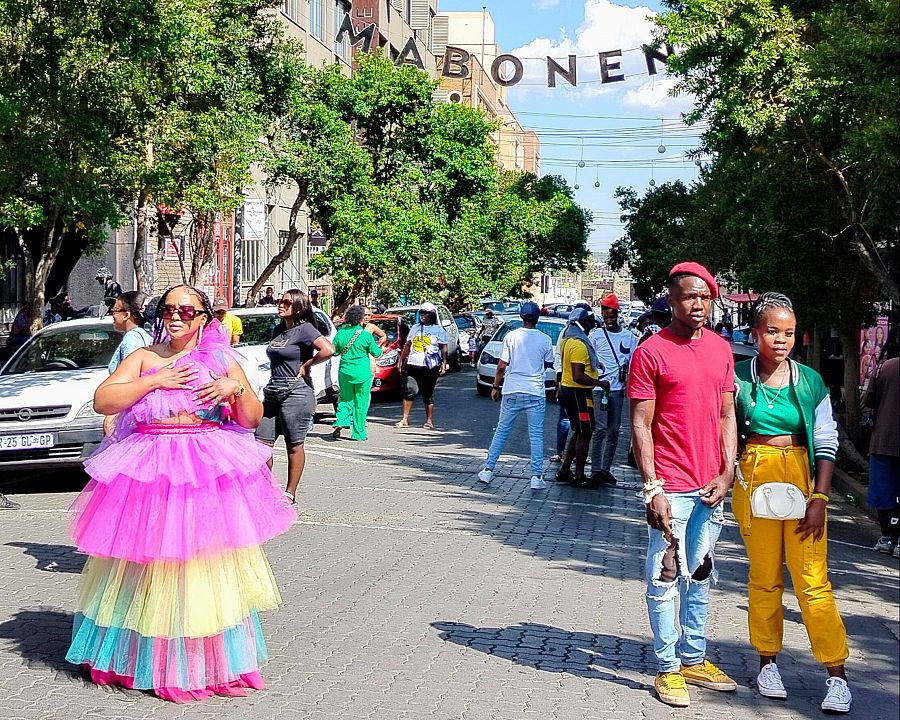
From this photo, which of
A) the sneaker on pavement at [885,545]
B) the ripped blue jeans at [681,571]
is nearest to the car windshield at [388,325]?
the sneaker on pavement at [885,545]

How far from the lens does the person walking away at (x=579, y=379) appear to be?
41.5 feet

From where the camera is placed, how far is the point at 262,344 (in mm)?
17328

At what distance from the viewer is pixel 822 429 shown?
5.50m

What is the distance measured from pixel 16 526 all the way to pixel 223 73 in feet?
38.4

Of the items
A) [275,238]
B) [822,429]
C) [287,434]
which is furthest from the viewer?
[275,238]

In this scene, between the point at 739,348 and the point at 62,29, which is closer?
the point at 62,29

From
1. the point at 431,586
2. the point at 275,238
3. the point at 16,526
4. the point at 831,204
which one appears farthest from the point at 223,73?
the point at 275,238

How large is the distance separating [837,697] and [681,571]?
875 millimetres

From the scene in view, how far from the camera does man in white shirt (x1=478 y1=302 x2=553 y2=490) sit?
1261cm

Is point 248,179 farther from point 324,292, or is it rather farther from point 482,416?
point 324,292

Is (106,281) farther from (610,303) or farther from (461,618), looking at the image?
(461,618)

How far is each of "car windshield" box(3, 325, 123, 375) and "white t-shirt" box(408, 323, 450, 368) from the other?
662 centimetres

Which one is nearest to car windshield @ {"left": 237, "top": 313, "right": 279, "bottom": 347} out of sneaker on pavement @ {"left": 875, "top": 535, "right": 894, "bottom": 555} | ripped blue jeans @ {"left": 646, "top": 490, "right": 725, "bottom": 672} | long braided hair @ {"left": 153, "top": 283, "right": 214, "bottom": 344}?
sneaker on pavement @ {"left": 875, "top": 535, "right": 894, "bottom": 555}

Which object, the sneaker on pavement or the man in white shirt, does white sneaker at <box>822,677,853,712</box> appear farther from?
the man in white shirt
